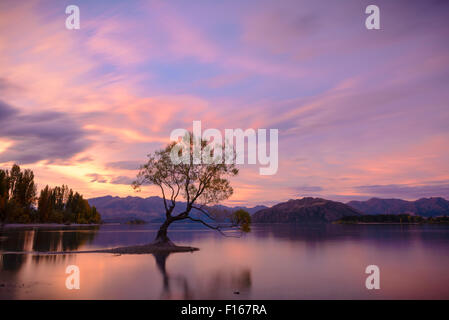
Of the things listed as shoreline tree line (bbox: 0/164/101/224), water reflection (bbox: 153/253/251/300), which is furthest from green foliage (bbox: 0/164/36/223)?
water reflection (bbox: 153/253/251/300)

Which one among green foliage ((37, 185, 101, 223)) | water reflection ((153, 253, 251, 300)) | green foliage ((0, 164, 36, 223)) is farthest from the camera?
green foliage ((37, 185, 101, 223))

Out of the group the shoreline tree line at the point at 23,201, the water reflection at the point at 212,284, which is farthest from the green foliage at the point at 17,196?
the water reflection at the point at 212,284

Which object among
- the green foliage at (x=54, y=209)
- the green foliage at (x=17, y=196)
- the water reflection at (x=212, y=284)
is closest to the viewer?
the water reflection at (x=212, y=284)

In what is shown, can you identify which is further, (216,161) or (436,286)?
(216,161)

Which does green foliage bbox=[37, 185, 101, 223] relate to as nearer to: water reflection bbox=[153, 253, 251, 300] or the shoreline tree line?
the shoreline tree line

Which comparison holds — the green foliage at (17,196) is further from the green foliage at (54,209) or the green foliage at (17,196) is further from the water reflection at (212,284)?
the water reflection at (212,284)

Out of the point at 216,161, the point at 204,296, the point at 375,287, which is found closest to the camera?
the point at 204,296

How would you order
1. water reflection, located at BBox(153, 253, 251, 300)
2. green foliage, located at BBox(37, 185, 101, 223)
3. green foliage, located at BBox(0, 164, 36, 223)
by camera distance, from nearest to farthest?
1. water reflection, located at BBox(153, 253, 251, 300)
2. green foliage, located at BBox(0, 164, 36, 223)
3. green foliage, located at BBox(37, 185, 101, 223)

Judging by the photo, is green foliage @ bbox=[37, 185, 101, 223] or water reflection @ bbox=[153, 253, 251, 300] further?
green foliage @ bbox=[37, 185, 101, 223]

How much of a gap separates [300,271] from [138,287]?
538 inches

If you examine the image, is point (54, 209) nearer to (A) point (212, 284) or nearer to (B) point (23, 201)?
(B) point (23, 201)

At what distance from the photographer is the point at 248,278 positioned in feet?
76.6
